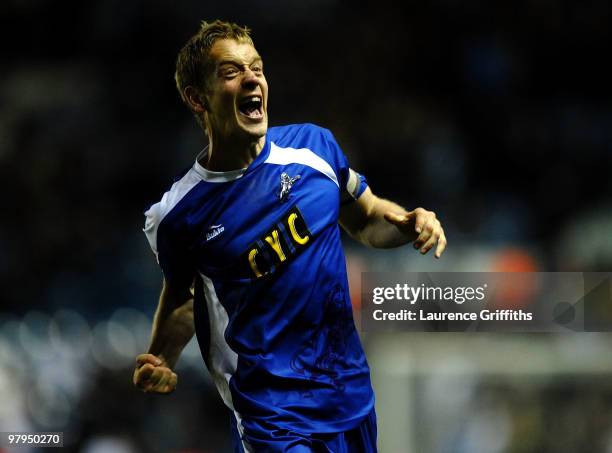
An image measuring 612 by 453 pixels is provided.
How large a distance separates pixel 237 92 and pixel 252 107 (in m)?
0.07

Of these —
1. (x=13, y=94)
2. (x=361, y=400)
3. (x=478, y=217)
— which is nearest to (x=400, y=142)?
(x=478, y=217)

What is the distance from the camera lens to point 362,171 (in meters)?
6.81

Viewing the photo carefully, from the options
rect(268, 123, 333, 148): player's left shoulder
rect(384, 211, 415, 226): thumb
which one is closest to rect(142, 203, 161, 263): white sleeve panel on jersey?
rect(268, 123, 333, 148): player's left shoulder

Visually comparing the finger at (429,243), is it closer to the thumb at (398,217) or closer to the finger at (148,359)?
the thumb at (398,217)

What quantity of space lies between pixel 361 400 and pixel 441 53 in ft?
16.1

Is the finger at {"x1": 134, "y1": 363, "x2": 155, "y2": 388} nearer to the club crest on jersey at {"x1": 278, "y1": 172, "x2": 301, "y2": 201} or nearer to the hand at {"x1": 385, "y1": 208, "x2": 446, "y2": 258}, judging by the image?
the club crest on jersey at {"x1": 278, "y1": 172, "x2": 301, "y2": 201}

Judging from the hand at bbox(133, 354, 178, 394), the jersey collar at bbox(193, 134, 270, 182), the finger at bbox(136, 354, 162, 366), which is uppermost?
the jersey collar at bbox(193, 134, 270, 182)

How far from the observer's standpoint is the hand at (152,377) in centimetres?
306

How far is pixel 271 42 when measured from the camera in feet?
25.2

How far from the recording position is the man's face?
9.74 feet

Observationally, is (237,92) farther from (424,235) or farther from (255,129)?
(424,235)

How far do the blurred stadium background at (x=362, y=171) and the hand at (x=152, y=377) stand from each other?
2283 millimetres
